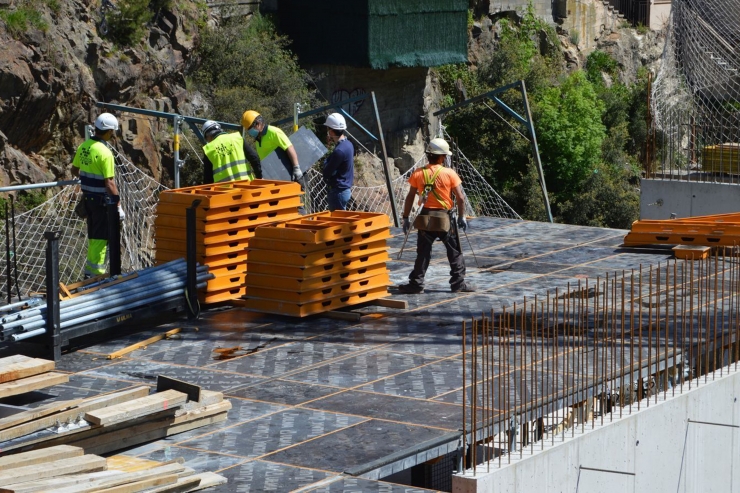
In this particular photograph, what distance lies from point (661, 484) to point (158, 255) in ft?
21.8

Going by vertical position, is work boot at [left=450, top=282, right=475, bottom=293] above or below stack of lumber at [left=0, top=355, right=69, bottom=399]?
above

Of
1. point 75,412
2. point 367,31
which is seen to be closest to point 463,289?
point 75,412

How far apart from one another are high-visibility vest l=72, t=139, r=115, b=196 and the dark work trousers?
3.72 m

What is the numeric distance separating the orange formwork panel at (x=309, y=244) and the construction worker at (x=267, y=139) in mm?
2641

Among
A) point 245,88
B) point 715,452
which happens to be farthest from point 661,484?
point 245,88

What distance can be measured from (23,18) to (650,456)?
1965 centimetres

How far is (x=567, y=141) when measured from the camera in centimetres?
4356

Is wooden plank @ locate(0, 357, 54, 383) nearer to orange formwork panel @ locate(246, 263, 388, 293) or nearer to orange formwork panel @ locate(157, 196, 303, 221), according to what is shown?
orange formwork panel @ locate(246, 263, 388, 293)

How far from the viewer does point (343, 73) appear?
37.9m

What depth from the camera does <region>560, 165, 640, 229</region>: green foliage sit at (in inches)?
1598

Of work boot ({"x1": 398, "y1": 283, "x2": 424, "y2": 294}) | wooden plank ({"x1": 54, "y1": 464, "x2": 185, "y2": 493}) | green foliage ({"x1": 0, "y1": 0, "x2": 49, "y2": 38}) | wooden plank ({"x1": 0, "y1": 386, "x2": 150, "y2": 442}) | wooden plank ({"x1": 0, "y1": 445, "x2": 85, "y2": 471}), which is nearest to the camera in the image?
wooden plank ({"x1": 54, "y1": 464, "x2": 185, "y2": 493})

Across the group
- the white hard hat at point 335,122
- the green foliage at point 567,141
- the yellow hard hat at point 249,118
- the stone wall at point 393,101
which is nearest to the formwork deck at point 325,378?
the white hard hat at point 335,122

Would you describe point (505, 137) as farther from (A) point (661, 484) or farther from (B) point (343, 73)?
(A) point (661, 484)

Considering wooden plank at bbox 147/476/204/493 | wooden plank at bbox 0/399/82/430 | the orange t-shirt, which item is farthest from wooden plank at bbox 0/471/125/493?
the orange t-shirt
